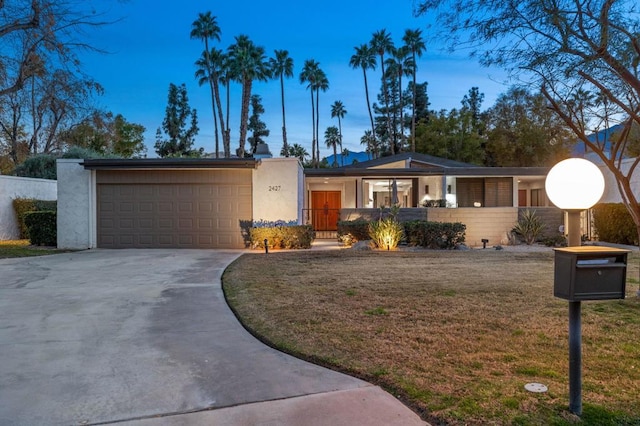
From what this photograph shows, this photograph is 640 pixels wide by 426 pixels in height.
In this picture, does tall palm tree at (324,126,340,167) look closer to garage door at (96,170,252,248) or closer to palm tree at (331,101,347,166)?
palm tree at (331,101,347,166)

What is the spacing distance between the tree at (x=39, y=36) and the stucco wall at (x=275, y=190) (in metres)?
5.67

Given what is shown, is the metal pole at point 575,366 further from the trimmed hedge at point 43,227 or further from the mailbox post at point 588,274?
the trimmed hedge at point 43,227

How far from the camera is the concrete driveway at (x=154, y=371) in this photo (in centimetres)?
280

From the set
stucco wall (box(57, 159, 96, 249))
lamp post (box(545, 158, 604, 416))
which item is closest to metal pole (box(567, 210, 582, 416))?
lamp post (box(545, 158, 604, 416))

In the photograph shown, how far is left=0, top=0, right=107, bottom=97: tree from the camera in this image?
1071cm

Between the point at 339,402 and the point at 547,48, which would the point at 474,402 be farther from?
the point at 547,48

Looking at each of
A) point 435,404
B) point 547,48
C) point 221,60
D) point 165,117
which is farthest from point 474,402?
point 165,117

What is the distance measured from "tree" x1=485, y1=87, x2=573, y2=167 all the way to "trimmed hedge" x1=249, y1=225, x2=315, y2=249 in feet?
77.7

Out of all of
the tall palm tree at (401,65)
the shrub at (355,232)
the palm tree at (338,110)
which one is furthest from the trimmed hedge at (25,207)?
the palm tree at (338,110)

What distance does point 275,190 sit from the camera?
1366 centimetres

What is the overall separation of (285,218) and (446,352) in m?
10.0

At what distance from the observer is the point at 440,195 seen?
65.1ft

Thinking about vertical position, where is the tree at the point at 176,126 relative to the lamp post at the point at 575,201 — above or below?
above

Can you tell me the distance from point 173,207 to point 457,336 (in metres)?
11.4
